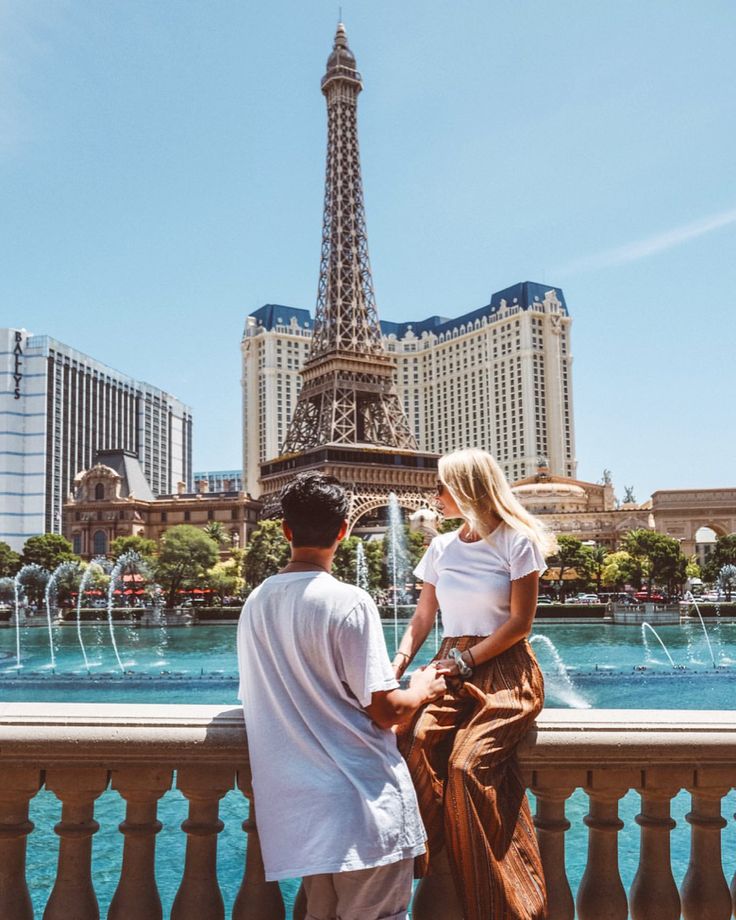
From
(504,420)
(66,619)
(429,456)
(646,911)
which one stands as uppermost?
(504,420)

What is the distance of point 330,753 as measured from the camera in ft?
10.4

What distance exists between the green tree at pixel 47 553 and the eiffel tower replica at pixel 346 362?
20.5 m

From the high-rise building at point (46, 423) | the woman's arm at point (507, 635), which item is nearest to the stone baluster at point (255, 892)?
the woman's arm at point (507, 635)

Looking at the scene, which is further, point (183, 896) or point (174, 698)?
point (174, 698)

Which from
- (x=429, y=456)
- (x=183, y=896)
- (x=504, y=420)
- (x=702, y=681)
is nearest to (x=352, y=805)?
(x=183, y=896)

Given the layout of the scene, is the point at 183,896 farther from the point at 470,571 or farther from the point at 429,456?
the point at 429,456

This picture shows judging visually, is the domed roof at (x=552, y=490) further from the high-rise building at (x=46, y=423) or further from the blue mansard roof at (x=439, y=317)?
the high-rise building at (x=46, y=423)

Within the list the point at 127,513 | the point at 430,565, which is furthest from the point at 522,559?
the point at 127,513

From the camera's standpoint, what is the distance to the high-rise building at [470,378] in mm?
138375

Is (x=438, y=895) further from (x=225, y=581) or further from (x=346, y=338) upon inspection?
(x=346, y=338)

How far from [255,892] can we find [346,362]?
85.1 metres

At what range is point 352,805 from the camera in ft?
10.3

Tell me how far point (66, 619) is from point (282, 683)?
2530 inches

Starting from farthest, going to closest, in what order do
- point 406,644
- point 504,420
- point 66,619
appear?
point 504,420, point 66,619, point 406,644
